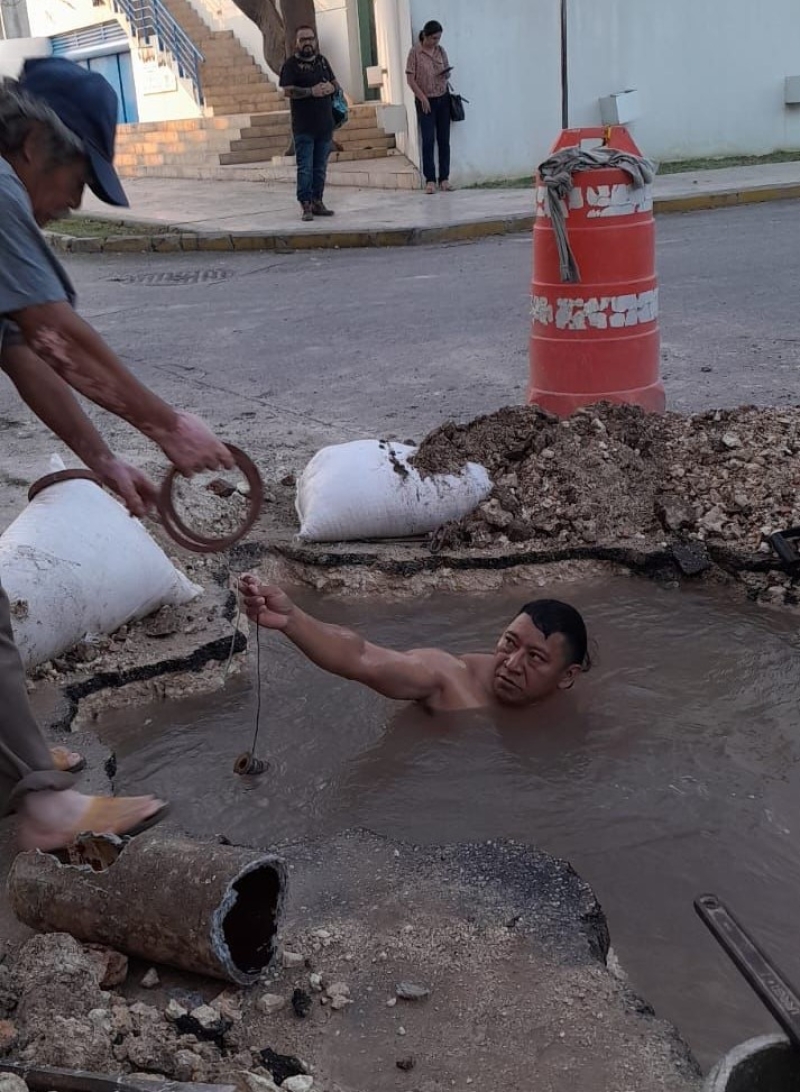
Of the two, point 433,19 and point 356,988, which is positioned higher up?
point 433,19

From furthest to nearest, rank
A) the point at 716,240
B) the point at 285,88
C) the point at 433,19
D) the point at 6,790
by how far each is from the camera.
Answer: the point at 433,19, the point at 285,88, the point at 716,240, the point at 6,790

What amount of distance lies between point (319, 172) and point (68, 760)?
38.5ft

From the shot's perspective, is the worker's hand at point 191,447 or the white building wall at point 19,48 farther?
the white building wall at point 19,48

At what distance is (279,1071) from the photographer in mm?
2141

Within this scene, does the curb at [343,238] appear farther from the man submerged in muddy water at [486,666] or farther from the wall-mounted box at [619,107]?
the man submerged in muddy water at [486,666]

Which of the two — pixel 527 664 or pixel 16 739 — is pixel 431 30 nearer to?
pixel 527 664

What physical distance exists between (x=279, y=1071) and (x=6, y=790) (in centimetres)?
98

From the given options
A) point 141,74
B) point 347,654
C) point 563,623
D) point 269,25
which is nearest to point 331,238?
point 269,25

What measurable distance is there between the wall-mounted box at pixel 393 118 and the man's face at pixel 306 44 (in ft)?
15.3

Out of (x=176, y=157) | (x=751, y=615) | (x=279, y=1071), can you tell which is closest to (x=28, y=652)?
(x=279, y=1071)

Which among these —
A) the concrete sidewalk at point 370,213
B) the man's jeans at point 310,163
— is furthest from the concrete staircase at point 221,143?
the man's jeans at point 310,163

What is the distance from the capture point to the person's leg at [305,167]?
43.2 ft

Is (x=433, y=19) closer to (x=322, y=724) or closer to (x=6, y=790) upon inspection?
(x=322, y=724)

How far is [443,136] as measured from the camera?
15477mm
